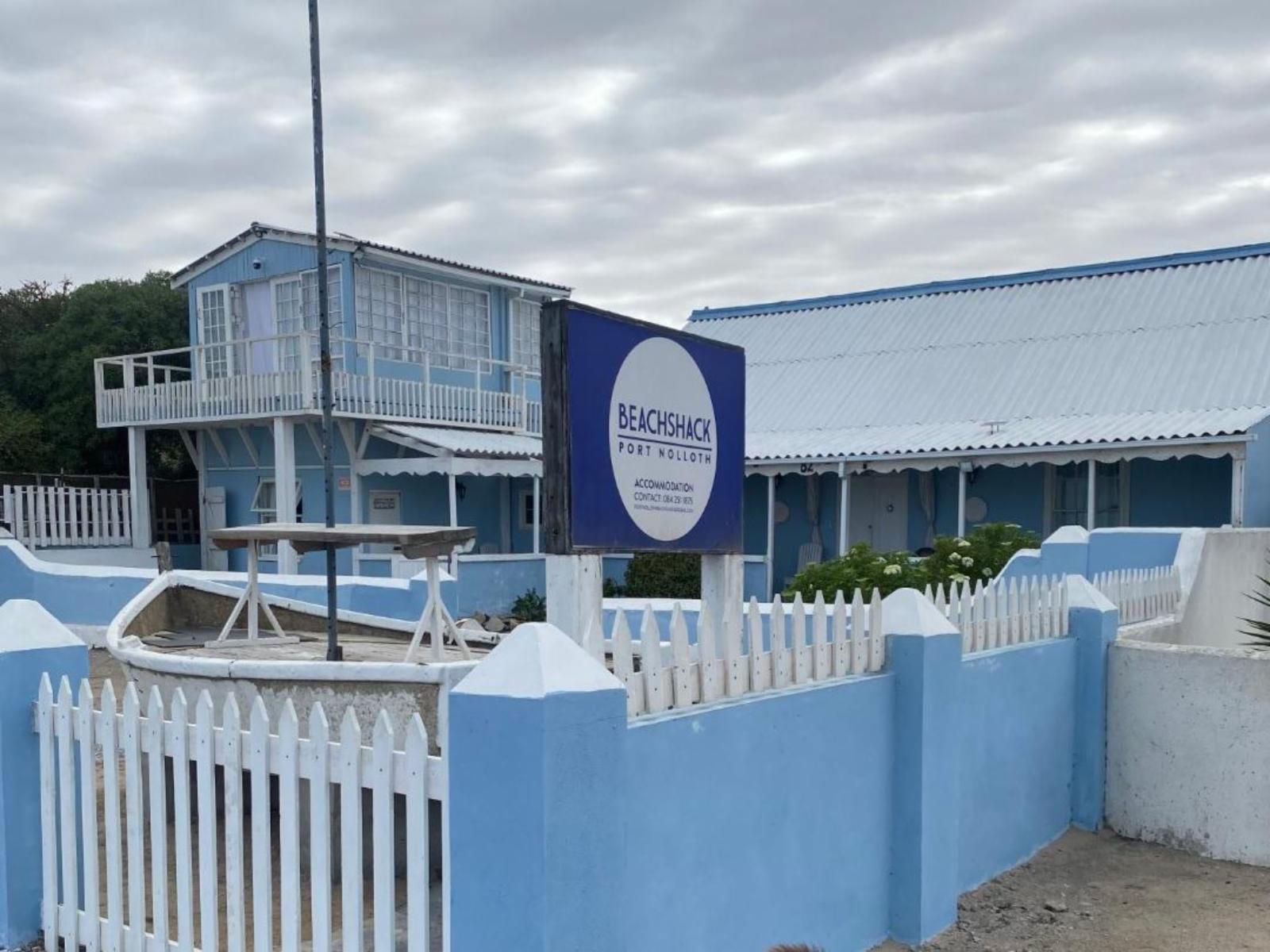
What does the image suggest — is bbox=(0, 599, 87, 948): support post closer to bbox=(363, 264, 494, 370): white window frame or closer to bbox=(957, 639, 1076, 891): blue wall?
bbox=(957, 639, 1076, 891): blue wall

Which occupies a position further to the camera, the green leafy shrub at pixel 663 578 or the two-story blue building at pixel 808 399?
the green leafy shrub at pixel 663 578

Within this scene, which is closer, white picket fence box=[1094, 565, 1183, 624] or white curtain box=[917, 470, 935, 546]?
white picket fence box=[1094, 565, 1183, 624]

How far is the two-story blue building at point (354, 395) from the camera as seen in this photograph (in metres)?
18.3

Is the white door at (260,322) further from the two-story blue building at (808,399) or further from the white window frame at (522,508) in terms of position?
the white window frame at (522,508)

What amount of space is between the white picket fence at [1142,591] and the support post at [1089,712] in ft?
2.13

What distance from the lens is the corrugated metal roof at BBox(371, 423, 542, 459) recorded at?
18.1m

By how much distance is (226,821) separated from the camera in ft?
12.6

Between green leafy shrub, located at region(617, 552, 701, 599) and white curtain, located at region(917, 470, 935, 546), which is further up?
white curtain, located at region(917, 470, 935, 546)

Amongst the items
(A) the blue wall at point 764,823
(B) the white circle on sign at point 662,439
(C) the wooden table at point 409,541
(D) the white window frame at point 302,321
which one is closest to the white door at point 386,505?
(D) the white window frame at point 302,321

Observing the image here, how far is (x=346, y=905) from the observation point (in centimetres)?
347

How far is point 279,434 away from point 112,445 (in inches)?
390

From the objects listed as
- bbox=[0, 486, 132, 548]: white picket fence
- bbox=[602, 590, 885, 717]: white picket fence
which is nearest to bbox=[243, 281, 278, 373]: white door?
bbox=[0, 486, 132, 548]: white picket fence

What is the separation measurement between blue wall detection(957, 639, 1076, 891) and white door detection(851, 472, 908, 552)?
11883 millimetres

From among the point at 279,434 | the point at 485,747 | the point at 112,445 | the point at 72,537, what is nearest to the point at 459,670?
the point at 485,747
